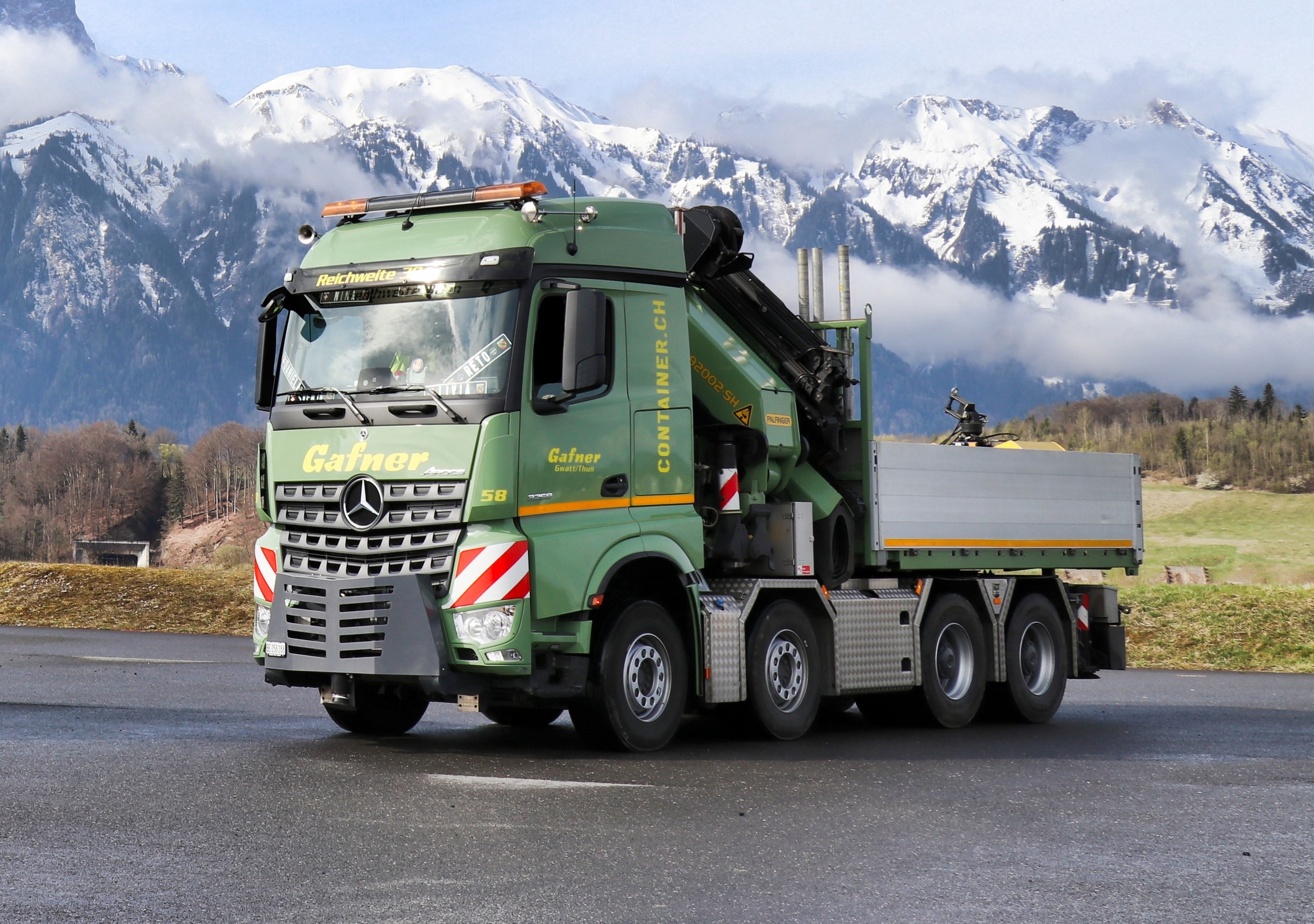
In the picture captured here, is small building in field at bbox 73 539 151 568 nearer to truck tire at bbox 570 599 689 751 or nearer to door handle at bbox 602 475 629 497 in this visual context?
truck tire at bbox 570 599 689 751

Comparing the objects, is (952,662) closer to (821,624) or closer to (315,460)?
(821,624)

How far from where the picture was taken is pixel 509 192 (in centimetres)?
1069

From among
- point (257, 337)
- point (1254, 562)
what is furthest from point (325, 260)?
point (1254, 562)

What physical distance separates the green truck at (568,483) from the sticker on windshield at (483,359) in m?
0.02

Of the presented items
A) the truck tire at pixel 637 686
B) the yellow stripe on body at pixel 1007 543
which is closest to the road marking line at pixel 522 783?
the truck tire at pixel 637 686

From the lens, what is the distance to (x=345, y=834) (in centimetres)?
733

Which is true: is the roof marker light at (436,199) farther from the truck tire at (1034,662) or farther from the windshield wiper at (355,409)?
the truck tire at (1034,662)

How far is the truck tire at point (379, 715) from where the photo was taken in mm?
11789

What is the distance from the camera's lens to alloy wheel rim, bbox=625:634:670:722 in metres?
10.7

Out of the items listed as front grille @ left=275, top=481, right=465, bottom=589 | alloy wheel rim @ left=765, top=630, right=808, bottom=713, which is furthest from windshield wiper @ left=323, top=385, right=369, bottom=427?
alloy wheel rim @ left=765, top=630, right=808, bottom=713

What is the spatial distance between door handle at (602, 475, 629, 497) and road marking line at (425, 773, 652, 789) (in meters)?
2.15

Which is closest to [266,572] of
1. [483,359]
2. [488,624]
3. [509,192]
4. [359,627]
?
[359,627]

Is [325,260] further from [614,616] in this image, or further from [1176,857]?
[1176,857]

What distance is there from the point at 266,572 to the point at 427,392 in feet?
6.07
